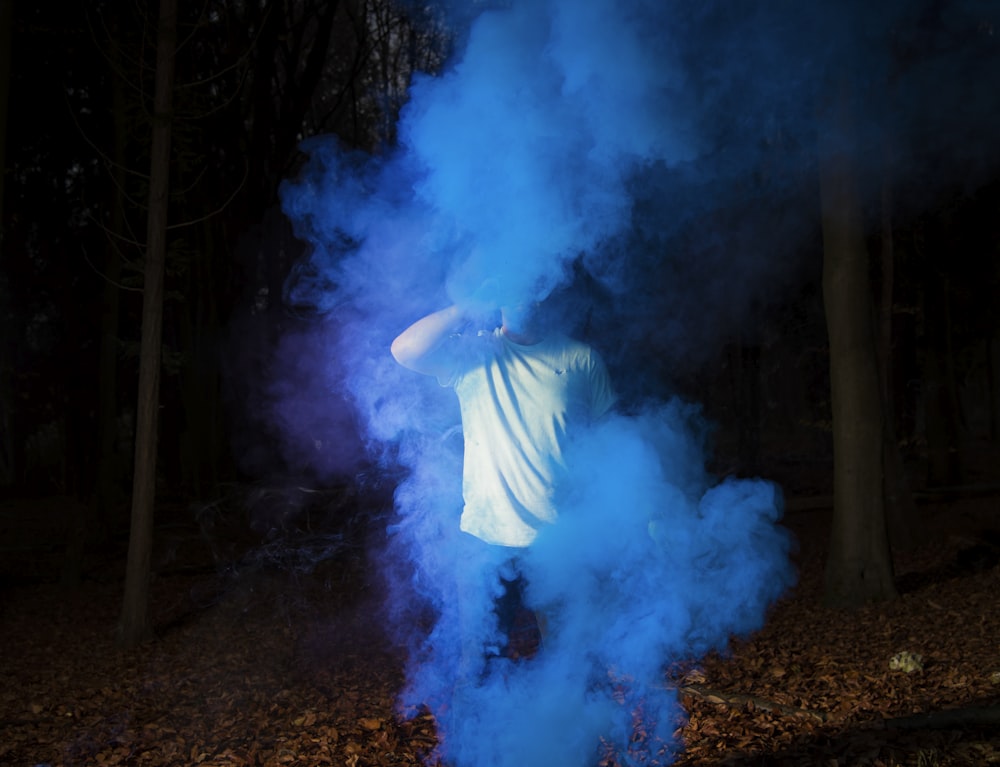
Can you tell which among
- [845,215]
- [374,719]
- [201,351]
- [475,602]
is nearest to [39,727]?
[374,719]

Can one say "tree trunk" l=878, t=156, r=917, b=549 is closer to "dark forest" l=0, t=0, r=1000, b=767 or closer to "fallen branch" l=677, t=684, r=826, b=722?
"dark forest" l=0, t=0, r=1000, b=767

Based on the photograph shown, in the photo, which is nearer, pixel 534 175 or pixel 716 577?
pixel 534 175

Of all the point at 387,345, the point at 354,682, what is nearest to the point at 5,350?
the point at 354,682

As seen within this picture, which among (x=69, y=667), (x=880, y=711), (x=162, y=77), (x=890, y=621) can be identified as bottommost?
(x=880, y=711)

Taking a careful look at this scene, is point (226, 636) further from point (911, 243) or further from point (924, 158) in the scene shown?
point (911, 243)

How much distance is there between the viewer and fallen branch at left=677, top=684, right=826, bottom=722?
501cm

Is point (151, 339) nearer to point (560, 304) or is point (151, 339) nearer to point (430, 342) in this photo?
point (430, 342)

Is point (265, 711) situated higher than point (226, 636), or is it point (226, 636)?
point (226, 636)

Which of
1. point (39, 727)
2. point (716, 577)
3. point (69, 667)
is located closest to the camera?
point (716, 577)

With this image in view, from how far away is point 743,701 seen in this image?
5.31m

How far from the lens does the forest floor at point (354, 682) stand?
471cm

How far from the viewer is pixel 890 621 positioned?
755 cm

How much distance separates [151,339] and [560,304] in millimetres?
5167

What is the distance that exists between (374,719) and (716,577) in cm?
252
